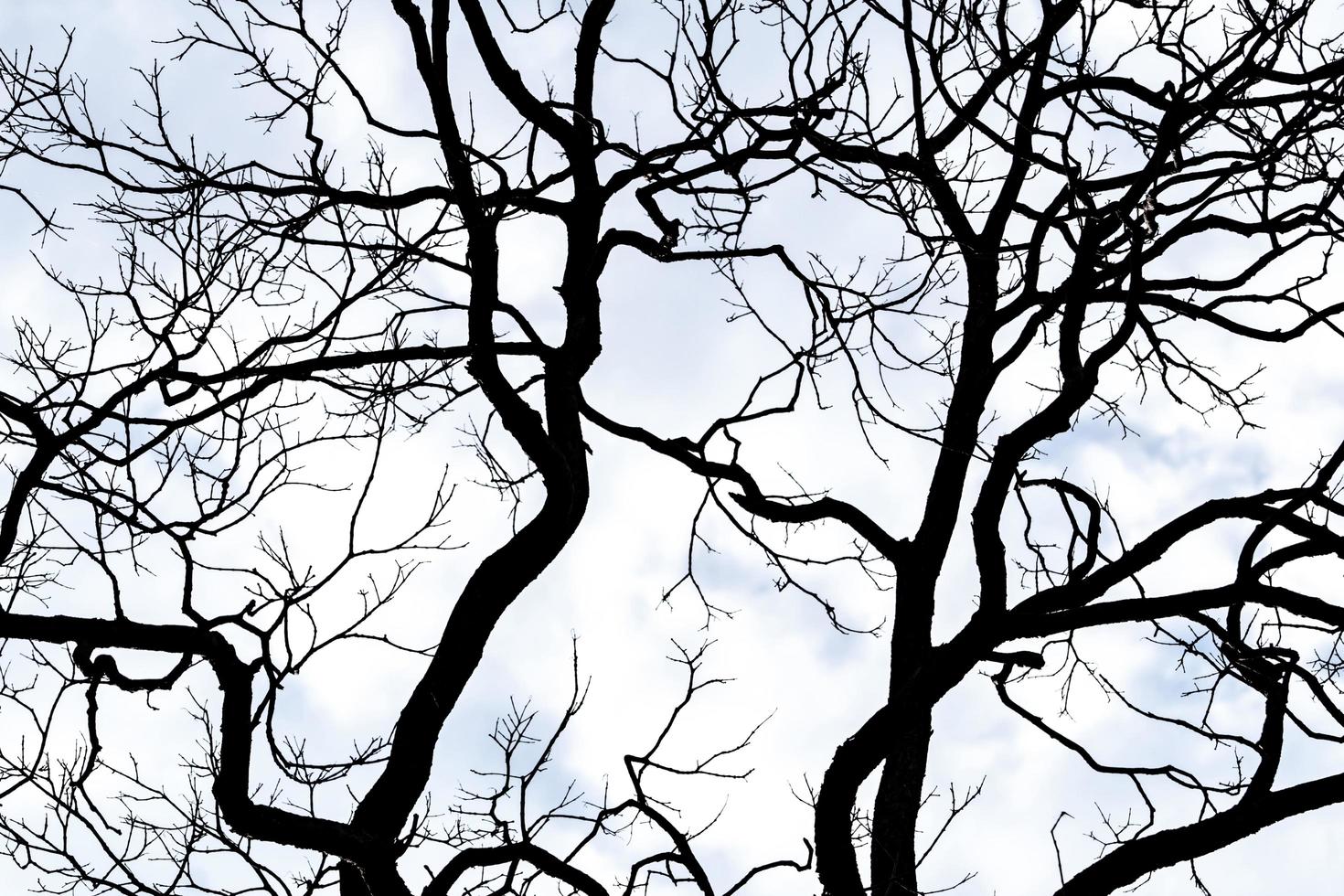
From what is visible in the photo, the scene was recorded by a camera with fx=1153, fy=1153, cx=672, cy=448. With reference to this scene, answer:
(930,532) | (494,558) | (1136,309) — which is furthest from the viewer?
(930,532)

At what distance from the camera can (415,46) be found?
4621 millimetres

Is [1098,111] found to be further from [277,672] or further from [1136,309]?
[277,672]

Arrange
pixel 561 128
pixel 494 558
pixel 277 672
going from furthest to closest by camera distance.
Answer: pixel 561 128, pixel 494 558, pixel 277 672

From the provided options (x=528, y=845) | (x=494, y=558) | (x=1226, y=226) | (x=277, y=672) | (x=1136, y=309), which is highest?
(x=1226, y=226)

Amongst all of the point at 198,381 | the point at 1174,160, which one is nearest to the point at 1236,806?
the point at 1174,160

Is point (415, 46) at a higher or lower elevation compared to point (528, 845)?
higher

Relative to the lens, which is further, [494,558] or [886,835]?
[886,835]

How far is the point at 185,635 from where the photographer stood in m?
3.71

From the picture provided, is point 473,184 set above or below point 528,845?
above

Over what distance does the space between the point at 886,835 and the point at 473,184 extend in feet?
10.8

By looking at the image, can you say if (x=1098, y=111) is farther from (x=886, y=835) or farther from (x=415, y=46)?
(x=886, y=835)

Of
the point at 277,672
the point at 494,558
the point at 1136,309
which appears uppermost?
the point at 1136,309

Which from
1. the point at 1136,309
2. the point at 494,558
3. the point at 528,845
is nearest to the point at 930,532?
the point at 1136,309

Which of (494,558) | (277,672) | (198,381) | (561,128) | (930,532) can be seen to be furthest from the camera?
(930,532)
